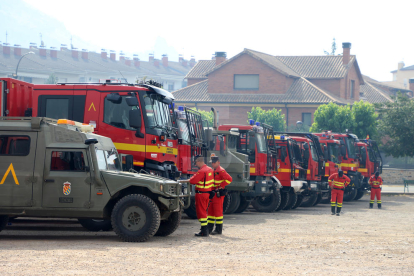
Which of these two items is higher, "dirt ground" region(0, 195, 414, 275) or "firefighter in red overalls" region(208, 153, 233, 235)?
"firefighter in red overalls" region(208, 153, 233, 235)

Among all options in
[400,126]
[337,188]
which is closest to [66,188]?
[337,188]

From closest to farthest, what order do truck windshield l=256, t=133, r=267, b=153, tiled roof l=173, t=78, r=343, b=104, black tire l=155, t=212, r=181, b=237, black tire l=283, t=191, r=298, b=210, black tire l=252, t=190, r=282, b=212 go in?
black tire l=155, t=212, r=181, b=237 < truck windshield l=256, t=133, r=267, b=153 < black tire l=252, t=190, r=282, b=212 < black tire l=283, t=191, r=298, b=210 < tiled roof l=173, t=78, r=343, b=104

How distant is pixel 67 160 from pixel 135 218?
161 cm

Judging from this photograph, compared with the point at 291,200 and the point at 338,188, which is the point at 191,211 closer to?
the point at 338,188

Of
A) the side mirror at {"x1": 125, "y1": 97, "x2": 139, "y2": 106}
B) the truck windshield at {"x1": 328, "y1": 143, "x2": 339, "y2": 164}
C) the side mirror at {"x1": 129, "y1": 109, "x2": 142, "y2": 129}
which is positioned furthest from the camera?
the truck windshield at {"x1": 328, "y1": 143, "x2": 339, "y2": 164}

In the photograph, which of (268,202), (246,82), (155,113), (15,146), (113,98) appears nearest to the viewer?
(15,146)

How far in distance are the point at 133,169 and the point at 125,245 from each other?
224 cm

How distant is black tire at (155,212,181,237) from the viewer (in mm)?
12430

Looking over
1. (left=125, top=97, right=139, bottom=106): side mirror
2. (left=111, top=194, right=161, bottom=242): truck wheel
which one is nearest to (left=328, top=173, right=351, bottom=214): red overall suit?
(left=125, top=97, right=139, bottom=106): side mirror

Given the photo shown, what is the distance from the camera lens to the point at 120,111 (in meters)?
14.1

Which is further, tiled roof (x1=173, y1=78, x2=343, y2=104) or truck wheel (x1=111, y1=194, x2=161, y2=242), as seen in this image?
tiled roof (x1=173, y1=78, x2=343, y2=104)

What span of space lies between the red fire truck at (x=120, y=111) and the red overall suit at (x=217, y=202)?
1.37 meters

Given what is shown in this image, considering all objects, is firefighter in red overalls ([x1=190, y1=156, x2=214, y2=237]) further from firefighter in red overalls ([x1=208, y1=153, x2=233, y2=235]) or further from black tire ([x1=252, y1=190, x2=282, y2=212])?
black tire ([x1=252, y1=190, x2=282, y2=212])

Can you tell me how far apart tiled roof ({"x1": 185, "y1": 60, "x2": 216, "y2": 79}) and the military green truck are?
62899 millimetres
